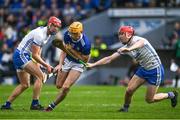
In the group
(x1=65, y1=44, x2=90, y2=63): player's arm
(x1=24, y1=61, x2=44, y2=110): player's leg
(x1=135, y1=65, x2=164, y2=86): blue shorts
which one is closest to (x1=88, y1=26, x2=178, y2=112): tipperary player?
(x1=135, y1=65, x2=164, y2=86): blue shorts

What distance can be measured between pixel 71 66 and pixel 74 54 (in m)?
0.31

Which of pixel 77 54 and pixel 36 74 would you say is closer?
pixel 77 54

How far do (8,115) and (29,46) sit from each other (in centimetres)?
224

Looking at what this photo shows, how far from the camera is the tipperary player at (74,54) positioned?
1784 centimetres

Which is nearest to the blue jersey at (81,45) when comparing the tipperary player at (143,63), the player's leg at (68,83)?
the player's leg at (68,83)

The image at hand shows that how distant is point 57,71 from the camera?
17984 mm

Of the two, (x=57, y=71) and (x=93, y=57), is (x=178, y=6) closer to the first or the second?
(x=93, y=57)

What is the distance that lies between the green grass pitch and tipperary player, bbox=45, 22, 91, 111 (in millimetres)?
561

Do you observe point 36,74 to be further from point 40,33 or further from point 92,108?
point 92,108

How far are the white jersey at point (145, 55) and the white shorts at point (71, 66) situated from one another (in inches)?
46.2

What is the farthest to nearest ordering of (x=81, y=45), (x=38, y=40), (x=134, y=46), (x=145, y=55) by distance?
(x=38, y=40) < (x=145, y=55) < (x=81, y=45) < (x=134, y=46)

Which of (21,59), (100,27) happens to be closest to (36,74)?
(21,59)

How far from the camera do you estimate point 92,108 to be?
19.5 m

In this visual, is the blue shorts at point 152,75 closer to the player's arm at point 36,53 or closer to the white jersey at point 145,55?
the white jersey at point 145,55
